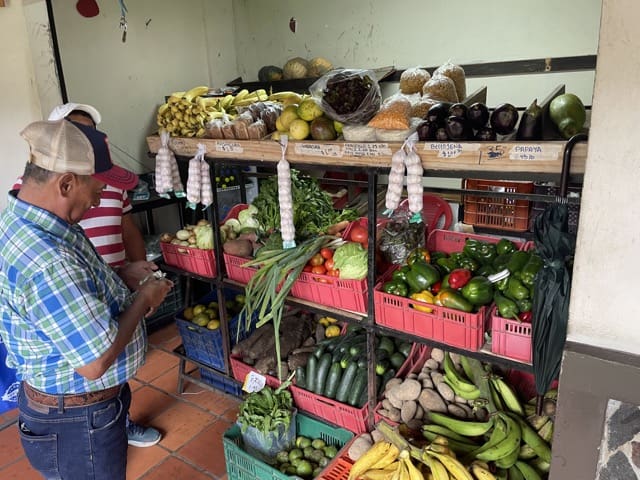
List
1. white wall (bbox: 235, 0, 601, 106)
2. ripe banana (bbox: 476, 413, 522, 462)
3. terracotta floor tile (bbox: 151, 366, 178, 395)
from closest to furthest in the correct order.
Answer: ripe banana (bbox: 476, 413, 522, 462), terracotta floor tile (bbox: 151, 366, 178, 395), white wall (bbox: 235, 0, 601, 106)

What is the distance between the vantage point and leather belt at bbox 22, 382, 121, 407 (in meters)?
1.70

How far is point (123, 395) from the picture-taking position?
1.97 m

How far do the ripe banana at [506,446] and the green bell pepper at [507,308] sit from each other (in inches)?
19.0

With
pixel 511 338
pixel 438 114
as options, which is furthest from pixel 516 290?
pixel 438 114

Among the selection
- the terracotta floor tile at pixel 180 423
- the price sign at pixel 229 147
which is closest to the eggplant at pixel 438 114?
the price sign at pixel 229 147

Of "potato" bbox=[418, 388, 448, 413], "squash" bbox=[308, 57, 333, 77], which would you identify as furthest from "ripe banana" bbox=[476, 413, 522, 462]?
"squash" bbox=[308, 57, 333, 77]

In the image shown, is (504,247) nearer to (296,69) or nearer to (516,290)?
(516,290)

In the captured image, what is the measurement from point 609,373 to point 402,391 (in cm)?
119

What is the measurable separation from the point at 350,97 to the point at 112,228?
1.56 meters

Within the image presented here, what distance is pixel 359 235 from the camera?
8.62ft

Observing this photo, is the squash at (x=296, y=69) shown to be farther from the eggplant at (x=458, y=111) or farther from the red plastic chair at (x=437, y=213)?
the eggplant at (x=458, y=111)

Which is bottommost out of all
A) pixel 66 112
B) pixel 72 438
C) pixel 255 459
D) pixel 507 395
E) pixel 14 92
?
pixel 255 459

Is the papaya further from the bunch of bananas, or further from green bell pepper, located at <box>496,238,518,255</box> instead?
the bunch of bananas

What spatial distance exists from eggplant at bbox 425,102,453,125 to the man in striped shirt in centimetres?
157
